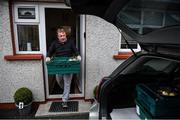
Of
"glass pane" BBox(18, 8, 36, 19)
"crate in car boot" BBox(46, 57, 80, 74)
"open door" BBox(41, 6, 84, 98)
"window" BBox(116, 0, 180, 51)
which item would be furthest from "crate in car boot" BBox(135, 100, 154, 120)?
"glass pane" BBox(18, 8, 36, 19)

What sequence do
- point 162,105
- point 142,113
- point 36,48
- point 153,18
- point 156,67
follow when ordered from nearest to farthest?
point 153,18, point 162,105, point 142,113, point 156,67, point 36,48

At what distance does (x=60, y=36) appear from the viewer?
148 inches

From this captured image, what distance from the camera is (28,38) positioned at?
13.4 feet

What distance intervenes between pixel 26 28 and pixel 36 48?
47 centimetres

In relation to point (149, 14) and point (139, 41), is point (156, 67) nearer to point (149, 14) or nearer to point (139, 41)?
point (139, 41)

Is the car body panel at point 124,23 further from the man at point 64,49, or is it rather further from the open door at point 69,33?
the open door at point 69,33

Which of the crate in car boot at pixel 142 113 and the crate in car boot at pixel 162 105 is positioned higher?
the crate in car boot at pixel 162 105

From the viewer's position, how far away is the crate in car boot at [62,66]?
369cm

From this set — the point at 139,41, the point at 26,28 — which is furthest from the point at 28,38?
the point at 139,41

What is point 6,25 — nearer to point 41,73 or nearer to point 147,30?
point 41,73

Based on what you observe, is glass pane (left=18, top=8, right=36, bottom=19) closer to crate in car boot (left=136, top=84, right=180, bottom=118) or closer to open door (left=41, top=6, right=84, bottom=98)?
open door (left=41, top=6, right=84, bottom=98)

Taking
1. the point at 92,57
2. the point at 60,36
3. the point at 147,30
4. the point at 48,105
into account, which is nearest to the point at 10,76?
the point at 48,105

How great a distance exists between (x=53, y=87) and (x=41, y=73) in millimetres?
901

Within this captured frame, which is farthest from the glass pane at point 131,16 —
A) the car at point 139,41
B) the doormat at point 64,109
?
the doormat at point 64,109
